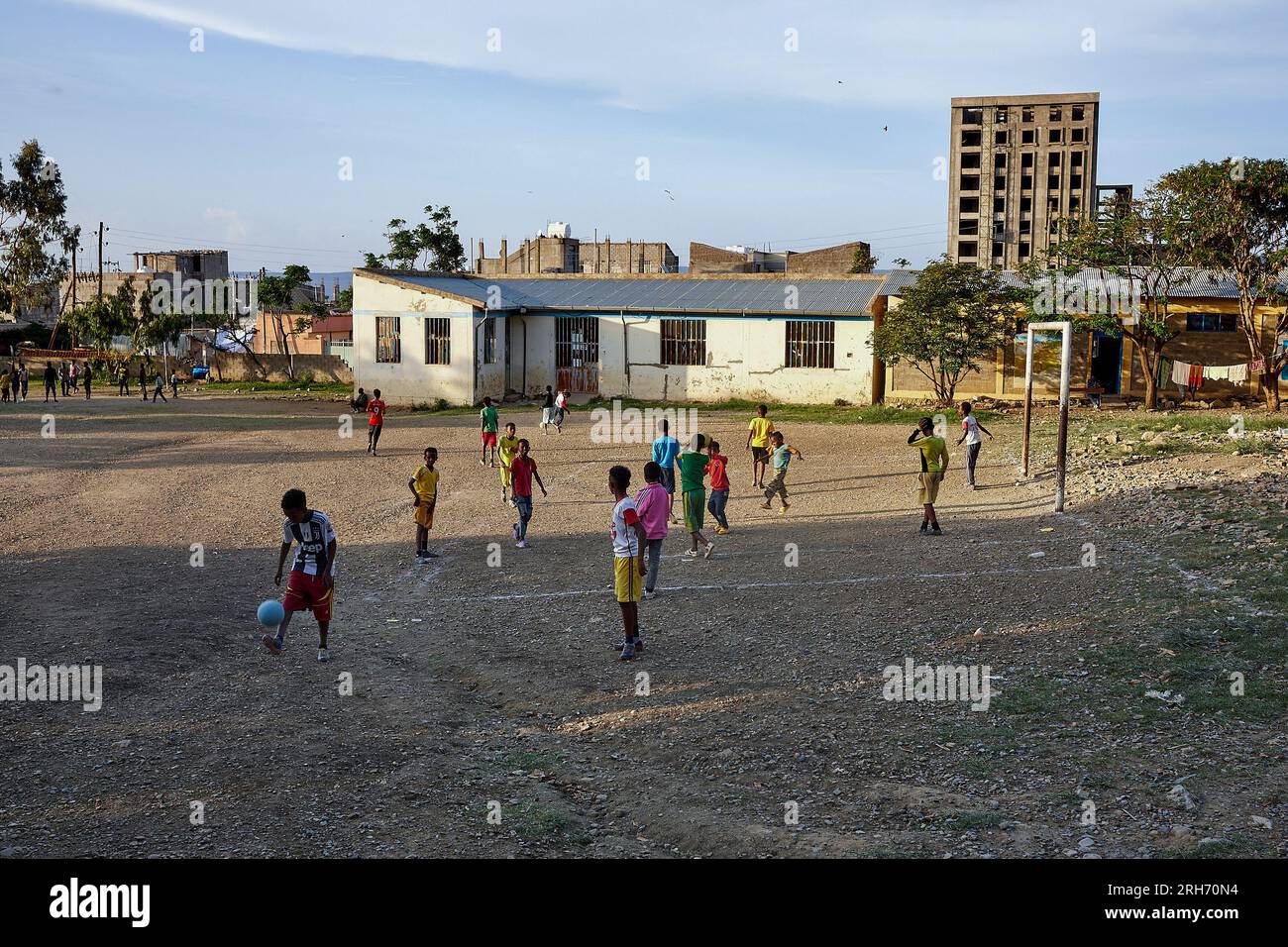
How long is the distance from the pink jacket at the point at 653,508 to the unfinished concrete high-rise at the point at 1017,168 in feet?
256

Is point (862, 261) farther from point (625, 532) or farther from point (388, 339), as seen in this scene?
point (625, 532)

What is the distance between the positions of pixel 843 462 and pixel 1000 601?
12165mm

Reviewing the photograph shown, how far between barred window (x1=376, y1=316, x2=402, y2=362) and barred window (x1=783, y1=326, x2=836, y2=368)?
41.7 ft

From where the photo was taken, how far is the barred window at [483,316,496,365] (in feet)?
124

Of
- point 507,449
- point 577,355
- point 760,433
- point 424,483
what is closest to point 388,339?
point 577,355

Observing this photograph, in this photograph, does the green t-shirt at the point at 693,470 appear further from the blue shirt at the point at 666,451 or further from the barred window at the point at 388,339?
the barred window at the point at 388,339

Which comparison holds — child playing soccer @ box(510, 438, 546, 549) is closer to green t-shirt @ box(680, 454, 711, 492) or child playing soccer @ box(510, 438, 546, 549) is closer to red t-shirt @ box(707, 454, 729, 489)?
green t-shirt @ box(680, 454, 711, 492)

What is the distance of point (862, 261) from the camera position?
Answer: 57.7 metres

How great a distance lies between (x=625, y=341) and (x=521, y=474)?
23470 mm

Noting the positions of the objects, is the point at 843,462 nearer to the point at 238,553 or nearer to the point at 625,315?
the point at 238,553

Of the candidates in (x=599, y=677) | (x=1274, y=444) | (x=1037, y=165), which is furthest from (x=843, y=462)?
(x=1037, y=165)

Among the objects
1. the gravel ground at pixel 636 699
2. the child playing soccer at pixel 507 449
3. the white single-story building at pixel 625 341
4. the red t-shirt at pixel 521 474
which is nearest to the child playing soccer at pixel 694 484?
the gravel ground at pixel 636 699

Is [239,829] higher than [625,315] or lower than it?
lower

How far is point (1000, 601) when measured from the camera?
12.2 meters
